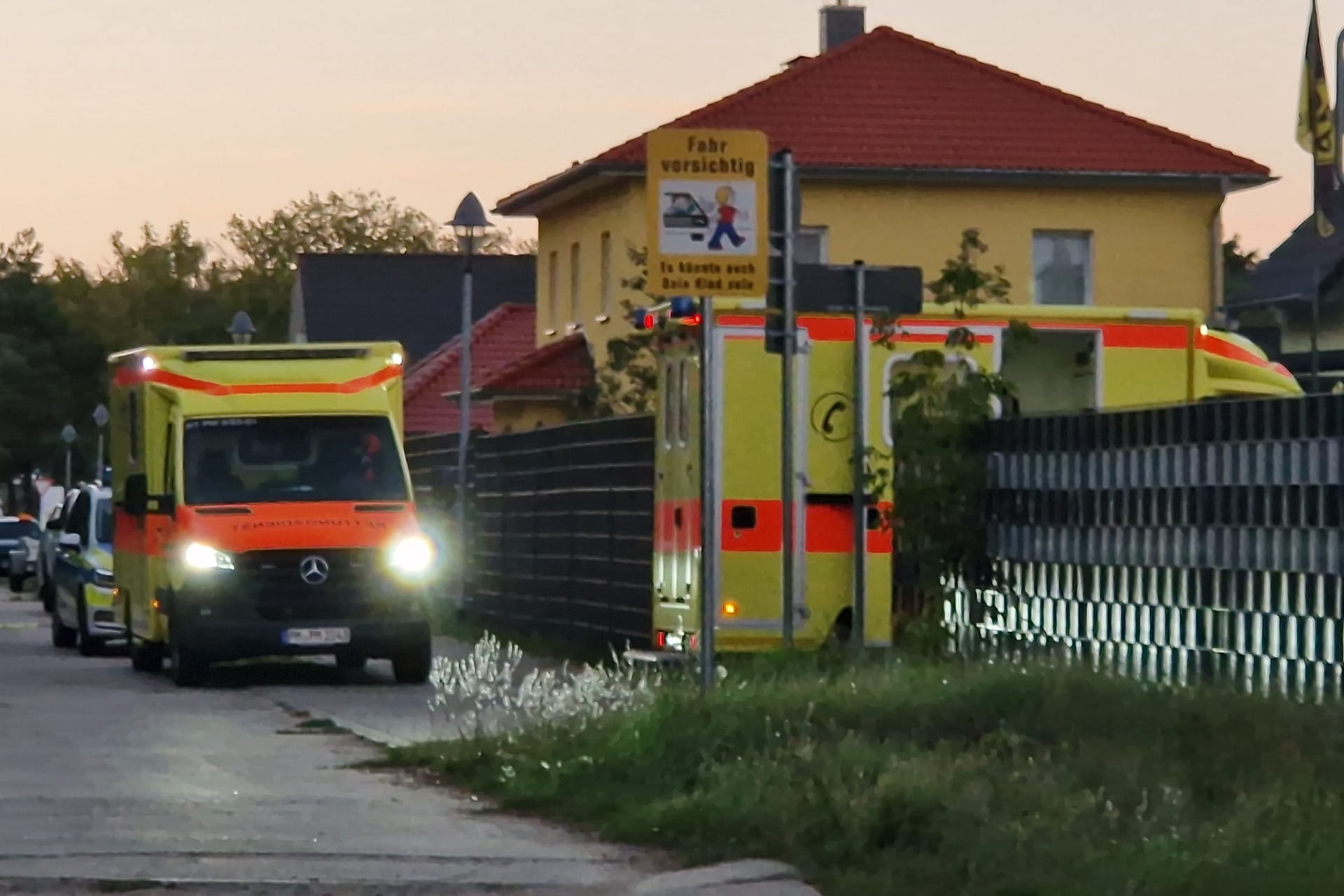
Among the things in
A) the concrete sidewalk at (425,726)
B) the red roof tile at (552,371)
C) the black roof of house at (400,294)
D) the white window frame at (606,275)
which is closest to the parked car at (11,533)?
the red roof tile at (552,371)

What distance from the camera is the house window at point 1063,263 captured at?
4769 centimetres

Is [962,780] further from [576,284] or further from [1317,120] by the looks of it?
[576,284]

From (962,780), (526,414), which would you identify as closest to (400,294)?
(526,414)

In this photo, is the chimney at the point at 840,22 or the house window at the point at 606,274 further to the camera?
the chimney at the point at 840,22

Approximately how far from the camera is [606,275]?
48.2 m

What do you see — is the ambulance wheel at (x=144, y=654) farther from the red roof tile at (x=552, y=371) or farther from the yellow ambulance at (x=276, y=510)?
the red roof tile at (x=552, y=371)

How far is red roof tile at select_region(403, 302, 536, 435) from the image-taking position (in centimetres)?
6869

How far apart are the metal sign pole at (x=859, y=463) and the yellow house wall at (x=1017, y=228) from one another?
2861 centimetres

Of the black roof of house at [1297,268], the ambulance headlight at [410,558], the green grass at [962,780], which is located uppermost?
the black roof of house at [1297,268]

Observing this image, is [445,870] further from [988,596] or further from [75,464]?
[75,464]

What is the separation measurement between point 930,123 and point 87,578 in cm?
2394

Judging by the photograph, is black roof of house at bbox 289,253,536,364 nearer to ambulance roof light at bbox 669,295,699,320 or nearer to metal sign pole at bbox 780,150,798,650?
ambulance roof light at bbox 669,295,699,320

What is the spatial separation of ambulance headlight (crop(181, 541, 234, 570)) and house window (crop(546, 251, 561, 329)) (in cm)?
3088

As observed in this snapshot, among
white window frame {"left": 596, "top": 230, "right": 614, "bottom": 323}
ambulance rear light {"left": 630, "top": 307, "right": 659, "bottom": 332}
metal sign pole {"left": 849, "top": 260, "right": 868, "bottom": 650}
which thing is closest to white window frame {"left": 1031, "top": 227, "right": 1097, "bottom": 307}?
white window frame {"left": 596, "top": 230, "right": 614, "bottom": 323}
